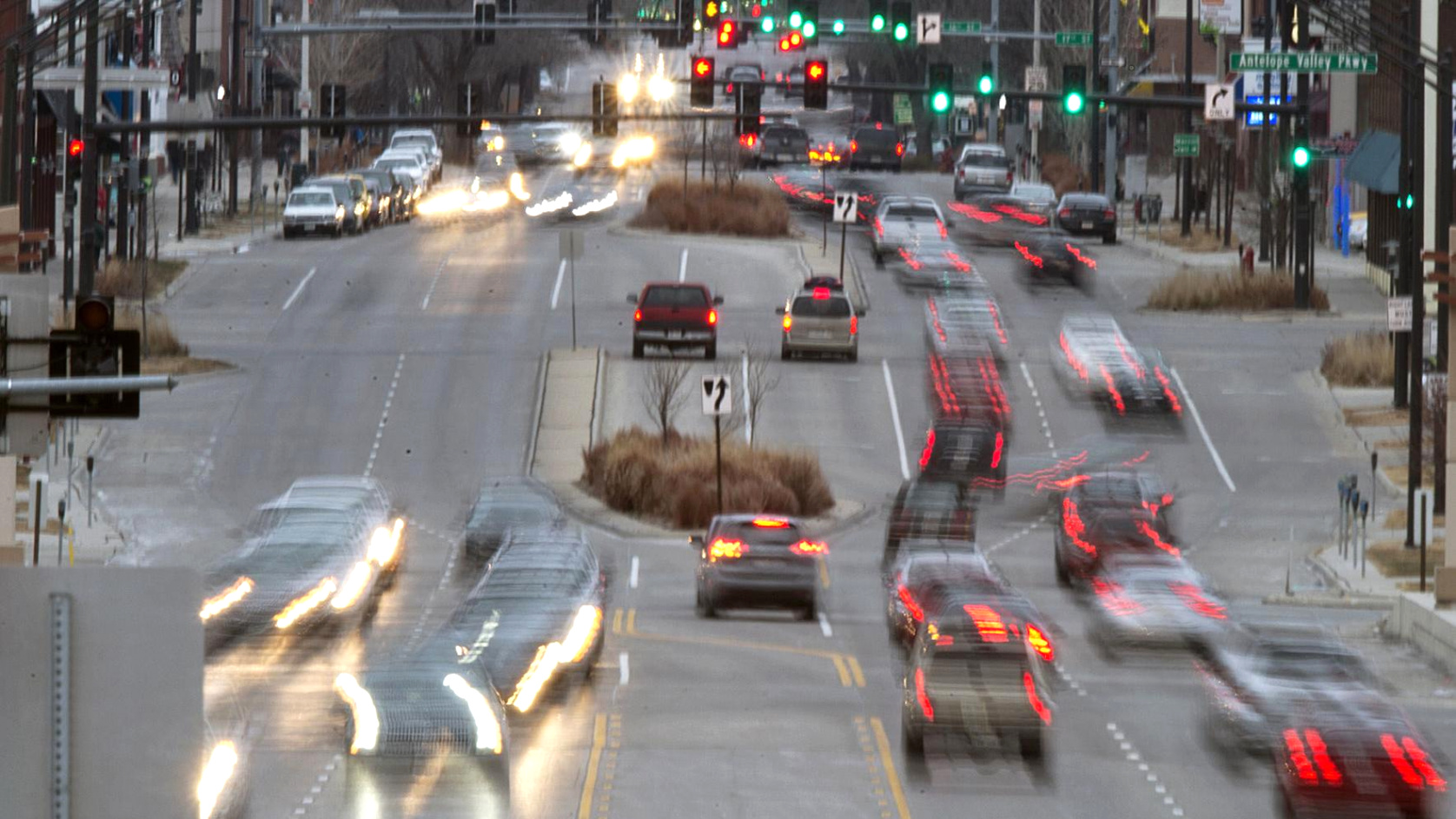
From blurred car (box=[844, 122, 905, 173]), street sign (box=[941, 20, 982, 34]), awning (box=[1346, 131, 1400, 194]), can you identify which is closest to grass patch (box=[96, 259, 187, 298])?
street sign (box=[941, 20, 982, 34])

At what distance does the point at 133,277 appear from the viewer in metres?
53.3

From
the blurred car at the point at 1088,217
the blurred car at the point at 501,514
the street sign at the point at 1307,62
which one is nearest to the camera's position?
the street sign at the point at 1307,62

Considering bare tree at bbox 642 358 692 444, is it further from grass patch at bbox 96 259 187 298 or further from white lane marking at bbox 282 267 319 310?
grass patch at bbox 96 259 187 298

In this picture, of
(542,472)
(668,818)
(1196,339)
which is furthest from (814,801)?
(1196,339)

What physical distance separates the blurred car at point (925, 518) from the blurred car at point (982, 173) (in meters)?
A: 42.7

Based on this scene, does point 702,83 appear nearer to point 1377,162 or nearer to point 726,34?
point 726,34

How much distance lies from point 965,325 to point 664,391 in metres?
11.2

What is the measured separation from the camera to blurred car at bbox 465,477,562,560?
32156mm

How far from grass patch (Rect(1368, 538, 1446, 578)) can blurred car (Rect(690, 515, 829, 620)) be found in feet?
30.0

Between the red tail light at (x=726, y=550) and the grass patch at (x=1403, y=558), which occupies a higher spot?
the red tail light at (x=726, y=550)

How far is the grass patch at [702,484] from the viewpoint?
1474 inches

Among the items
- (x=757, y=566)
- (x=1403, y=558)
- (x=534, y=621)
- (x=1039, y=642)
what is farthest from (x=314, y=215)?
(x=1039, y=642)

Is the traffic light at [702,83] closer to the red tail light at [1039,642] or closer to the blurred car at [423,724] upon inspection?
the red tail light at [1039,642]

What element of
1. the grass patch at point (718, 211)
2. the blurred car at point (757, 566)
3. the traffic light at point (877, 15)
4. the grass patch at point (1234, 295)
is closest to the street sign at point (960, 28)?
the grass patch at point (1234, 295)
